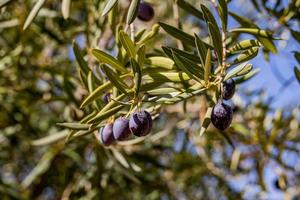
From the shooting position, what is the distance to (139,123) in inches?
35.2

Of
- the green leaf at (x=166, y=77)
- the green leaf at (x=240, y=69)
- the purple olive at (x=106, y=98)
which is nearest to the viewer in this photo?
the green leaf at (x=240, y=69)

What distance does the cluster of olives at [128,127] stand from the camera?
2.94ft

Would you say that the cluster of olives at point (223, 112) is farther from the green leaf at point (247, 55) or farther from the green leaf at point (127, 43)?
the green leaf at point (127, 43)

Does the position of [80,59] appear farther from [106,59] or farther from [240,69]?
[240,69]

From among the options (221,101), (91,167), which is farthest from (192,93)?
(91,167)

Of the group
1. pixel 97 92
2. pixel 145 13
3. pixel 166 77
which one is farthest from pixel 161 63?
pixel 145 13

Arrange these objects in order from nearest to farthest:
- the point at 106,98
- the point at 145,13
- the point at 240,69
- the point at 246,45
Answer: the point at 240,69 → the point at 246,45 → the point at 106,98 → the point at 145,13

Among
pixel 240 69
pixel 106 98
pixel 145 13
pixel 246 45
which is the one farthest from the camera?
pixel 145 13

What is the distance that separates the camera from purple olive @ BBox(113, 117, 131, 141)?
95cm

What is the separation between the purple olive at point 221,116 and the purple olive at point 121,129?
0.17m

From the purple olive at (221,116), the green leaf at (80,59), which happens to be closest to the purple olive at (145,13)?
the green leaf at (80,59)

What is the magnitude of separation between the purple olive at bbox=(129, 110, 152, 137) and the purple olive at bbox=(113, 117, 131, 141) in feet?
0.17

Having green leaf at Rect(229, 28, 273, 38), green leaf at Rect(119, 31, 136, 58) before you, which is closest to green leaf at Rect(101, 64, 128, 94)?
green leaf at Rect(119, 31, 136, 58)

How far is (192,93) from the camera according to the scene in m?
0.89
